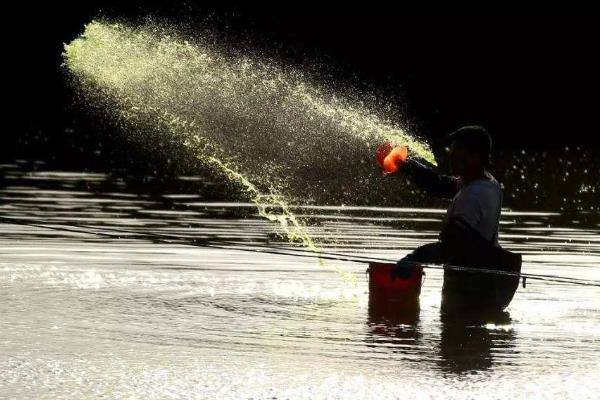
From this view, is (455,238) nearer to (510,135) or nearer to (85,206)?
(85,206)

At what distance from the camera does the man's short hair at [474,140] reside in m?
12.7

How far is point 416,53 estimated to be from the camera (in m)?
73.7

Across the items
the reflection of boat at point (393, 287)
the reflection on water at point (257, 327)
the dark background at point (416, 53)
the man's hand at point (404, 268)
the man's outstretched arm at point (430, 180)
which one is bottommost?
the reflection on water at point (257, 327)

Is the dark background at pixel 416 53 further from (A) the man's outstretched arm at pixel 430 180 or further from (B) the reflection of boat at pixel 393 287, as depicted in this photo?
(B) the reflection of boat at pixel 393 287

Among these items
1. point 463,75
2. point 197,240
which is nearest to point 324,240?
point 197,240

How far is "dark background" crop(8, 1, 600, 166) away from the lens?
2815 inches

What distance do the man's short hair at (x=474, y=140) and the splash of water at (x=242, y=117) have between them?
127 cm

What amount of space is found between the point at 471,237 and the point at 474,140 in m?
0.73

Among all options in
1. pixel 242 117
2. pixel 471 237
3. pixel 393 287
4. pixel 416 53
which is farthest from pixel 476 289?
pixel 416 53

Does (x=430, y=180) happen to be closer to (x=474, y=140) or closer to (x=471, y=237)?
(x=474, y=140)

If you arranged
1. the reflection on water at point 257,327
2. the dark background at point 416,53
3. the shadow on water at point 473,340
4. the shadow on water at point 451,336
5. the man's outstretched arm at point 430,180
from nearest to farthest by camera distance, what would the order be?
the reflection on water at point 257,327, the shadow on water at point 473,340, the shadow on water at point 451,336, the man's outstretched arm at point 430,180, the dark background at point 416,53

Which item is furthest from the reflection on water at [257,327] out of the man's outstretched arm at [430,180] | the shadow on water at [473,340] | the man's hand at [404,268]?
the man's outstretched arm at [430,180]

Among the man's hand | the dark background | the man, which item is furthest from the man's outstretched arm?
the dark background

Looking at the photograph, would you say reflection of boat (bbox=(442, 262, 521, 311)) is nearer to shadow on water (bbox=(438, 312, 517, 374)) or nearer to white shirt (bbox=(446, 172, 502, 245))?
shadow on water (bbox=(438, 312, 517, 374))
